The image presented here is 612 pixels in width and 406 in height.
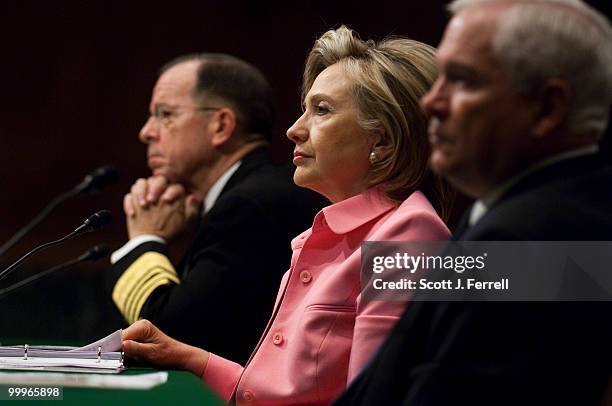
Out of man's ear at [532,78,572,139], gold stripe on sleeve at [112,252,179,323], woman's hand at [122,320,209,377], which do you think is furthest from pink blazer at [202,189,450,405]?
gold stripe on sleeve at [112,252,179,323]

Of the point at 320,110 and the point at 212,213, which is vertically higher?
the point at 320,110

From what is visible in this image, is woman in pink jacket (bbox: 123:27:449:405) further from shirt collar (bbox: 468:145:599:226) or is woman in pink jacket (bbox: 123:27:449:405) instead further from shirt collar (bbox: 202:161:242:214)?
shirt collar (bbox: 202:161:242:214)

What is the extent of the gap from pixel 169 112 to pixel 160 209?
0.30m

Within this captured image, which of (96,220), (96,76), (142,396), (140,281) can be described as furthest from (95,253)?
(96,76)

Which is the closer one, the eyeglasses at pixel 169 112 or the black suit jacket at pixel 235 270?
the black suit jacket at pixel 235 270

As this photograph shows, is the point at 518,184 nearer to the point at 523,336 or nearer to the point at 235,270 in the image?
the point at 523,336

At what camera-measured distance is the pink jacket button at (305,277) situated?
2.20 metres

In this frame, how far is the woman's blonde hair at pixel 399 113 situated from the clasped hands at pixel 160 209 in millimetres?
1367

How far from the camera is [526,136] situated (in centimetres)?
143

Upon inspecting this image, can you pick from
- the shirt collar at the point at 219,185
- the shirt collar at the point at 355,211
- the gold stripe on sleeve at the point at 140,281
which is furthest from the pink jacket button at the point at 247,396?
the shirt collar at the point at 219,185

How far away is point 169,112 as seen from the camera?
359 centimetres

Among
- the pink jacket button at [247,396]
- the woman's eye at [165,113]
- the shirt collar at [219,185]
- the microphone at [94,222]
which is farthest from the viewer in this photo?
the woman's eye at [165,113]

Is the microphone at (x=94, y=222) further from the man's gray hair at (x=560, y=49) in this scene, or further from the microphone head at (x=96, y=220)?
the man's gray hair at (x=560, y=49)

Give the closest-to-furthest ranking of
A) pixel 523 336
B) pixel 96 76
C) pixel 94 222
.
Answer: pixel 523 336, pixel 94 222, pixel 96 76
